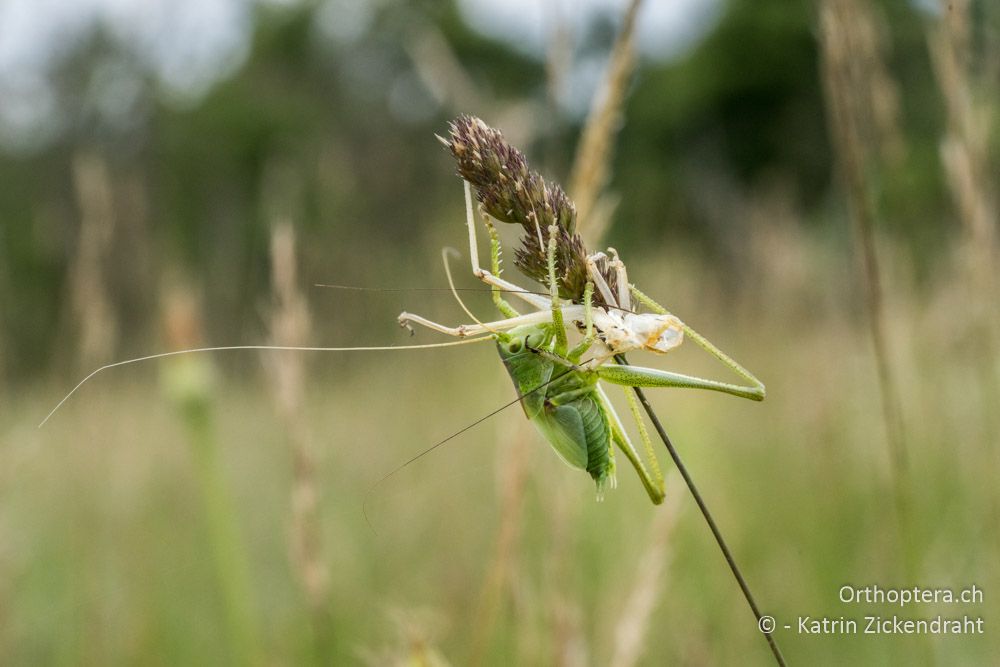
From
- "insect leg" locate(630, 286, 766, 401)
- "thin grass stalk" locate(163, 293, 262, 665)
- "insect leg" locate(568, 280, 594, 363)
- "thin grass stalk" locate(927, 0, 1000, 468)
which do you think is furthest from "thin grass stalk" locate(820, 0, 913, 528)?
"thin grass stalk" locate(163, 293, 262, 665)

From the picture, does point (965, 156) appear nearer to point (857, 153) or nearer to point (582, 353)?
point (857, 153)

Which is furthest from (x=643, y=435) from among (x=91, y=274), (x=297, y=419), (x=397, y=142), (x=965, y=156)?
(x=397, y=142)

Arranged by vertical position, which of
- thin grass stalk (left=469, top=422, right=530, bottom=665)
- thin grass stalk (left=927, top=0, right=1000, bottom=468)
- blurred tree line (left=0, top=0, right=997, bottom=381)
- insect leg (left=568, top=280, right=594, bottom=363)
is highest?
blurred tree line (left=0, top=0, right=997, bottom=381)

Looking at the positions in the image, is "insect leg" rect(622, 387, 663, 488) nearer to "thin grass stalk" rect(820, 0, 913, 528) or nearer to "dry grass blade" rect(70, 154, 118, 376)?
"thin grass stalk" rect(820, 0, 913, 528)

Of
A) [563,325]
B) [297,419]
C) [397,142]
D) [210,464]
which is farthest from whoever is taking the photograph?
[397,142]

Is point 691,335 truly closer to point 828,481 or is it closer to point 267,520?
point 828,481

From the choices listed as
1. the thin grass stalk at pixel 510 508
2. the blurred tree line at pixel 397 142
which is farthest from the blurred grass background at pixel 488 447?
the blurred tree line at pixel 397 142

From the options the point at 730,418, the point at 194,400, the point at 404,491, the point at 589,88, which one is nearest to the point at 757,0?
the point at 589,88

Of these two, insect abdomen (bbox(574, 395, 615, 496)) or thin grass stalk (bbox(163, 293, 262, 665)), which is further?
thin grass stalk (bbox(163, 293, 262, 665))

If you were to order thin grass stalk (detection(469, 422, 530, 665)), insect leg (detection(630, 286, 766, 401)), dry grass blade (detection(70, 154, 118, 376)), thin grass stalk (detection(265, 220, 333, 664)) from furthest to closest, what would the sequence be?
dry grass blade (detection(70, 154, 118, 376)), thin grass stalk (detection(265, 220, 333, 664)), thin grass stalk (detection(469, 422, 530, 665)), insect leg (detection(630, 286, 766, 401))
